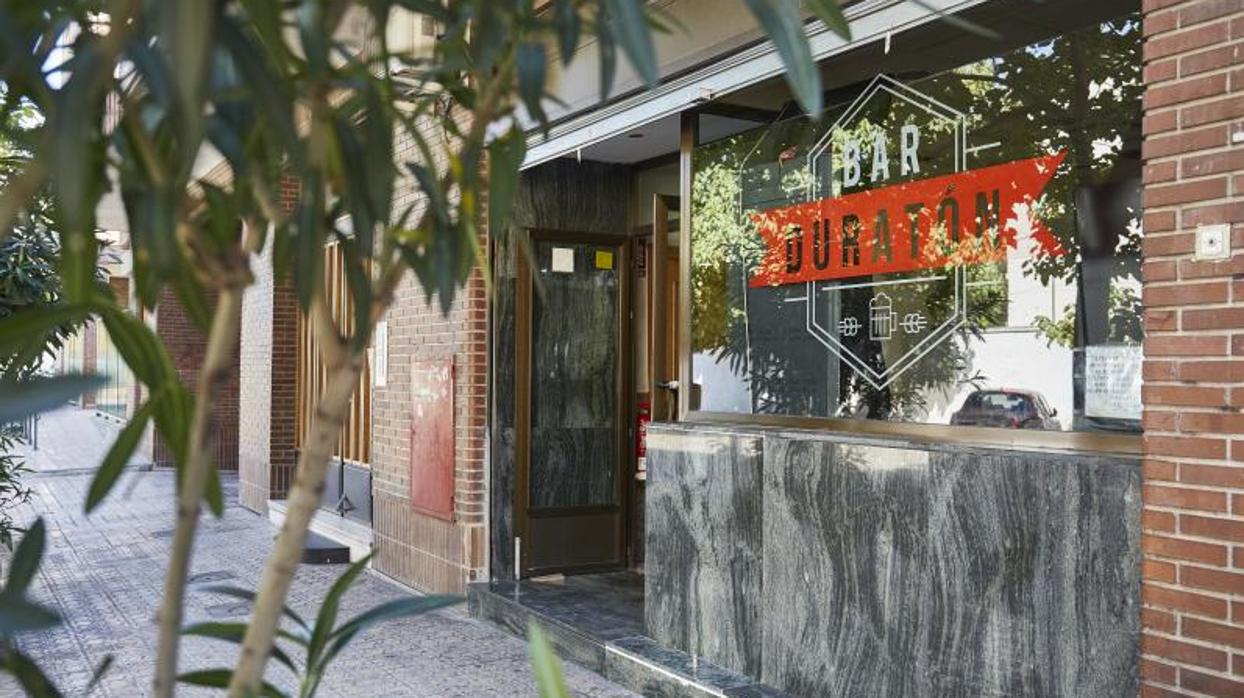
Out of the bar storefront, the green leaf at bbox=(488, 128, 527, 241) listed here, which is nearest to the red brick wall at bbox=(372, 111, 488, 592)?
the bar storefront

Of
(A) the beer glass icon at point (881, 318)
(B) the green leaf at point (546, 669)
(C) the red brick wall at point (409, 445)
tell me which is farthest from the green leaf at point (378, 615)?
(C) the red brick wall at point (409, 445)

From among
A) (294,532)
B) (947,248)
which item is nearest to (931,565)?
(947,248)

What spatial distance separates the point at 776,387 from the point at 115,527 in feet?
25.5

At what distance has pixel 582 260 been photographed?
695 cm

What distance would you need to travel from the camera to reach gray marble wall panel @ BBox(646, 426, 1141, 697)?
3.19 m

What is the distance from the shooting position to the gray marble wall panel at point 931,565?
3191 millimetres

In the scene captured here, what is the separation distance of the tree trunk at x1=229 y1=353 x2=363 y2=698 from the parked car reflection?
2.88 m

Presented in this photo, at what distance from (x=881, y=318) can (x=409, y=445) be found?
13.6ft

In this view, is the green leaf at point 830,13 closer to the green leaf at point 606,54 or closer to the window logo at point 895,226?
the green leaf at point 606,54

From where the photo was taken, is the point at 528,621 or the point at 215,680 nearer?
the point at 215,680

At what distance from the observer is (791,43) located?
3.46 feet

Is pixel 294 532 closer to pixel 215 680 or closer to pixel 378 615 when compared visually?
pixel 378 615

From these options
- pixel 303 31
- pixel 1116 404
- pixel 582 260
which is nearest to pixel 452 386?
pixel 582 260

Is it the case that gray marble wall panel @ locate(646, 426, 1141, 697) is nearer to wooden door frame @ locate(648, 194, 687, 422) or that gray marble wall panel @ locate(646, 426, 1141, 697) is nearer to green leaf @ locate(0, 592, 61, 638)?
wooden door frame @ locate(648, 194, 687, 422)
